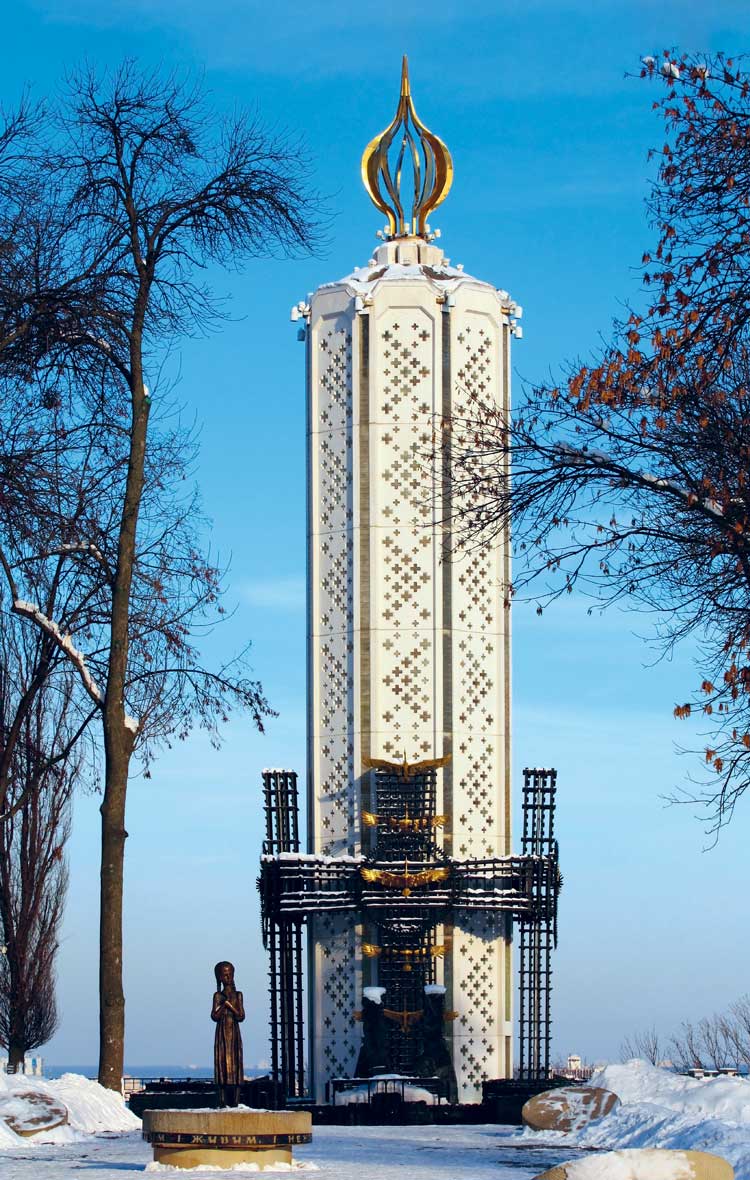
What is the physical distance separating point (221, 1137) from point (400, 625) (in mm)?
19955

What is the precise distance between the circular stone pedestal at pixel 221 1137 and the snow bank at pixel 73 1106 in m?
3.10

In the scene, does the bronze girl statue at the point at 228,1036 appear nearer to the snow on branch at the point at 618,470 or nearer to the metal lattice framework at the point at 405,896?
the snow on branch at the point at 618,470

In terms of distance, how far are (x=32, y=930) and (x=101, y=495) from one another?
15661 millimetres

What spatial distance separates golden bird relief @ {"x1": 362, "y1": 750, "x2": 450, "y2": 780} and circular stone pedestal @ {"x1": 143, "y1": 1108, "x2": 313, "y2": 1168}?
18.9 meters

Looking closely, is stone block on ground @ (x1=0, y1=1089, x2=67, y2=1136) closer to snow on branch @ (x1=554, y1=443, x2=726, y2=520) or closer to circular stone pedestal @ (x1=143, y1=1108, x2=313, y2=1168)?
circular stone pedestal @ (x1=143, y1=1108, x2=313, y2=1168)

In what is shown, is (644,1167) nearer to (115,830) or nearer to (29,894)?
(115,830)

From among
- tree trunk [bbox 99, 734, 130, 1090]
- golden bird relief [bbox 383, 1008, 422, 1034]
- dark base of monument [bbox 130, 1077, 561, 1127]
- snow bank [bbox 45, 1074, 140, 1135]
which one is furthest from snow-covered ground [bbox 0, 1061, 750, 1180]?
golden bird relief [bbox 383, 1008, 422, 1034]

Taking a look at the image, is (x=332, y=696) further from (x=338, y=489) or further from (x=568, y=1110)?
(x=568, y=1110)

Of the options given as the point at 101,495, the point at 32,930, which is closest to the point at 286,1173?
the point at 101,495

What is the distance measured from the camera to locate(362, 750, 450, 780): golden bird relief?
128ft

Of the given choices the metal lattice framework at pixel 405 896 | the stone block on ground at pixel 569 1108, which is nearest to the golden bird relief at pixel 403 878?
the metal lattice framework at pixel 405 896

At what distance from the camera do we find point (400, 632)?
129 feet

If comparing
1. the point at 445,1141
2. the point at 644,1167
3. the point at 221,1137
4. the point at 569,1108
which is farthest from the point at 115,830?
the point at 644,1167

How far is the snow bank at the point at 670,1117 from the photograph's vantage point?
20.0 metres
